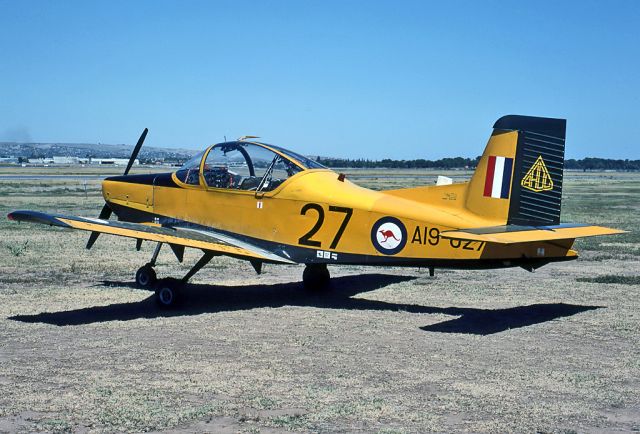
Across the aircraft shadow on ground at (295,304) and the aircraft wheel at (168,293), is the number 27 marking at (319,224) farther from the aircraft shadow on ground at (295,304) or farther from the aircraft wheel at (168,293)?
the aircraft wheel at (168,293)

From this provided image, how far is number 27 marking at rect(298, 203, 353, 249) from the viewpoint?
37.6ft

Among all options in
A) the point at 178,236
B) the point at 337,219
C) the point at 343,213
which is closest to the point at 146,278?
the point at 178,236

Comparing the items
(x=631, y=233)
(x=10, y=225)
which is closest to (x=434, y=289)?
(x=631, y=233)

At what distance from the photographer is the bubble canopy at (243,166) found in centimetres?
1238

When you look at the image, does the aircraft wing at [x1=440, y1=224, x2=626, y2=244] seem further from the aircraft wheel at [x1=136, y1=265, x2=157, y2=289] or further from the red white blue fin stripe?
the aircraft wheel at [x1=136, y1=265, x2=157, y2=289]

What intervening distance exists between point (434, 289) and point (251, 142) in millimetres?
4107

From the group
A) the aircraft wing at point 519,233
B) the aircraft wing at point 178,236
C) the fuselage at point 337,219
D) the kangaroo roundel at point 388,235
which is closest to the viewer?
the aircraft wing at point 519,233

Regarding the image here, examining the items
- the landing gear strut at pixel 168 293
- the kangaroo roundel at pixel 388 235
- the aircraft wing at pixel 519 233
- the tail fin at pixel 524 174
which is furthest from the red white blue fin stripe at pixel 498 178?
the landing gear strut at pixel 168 293

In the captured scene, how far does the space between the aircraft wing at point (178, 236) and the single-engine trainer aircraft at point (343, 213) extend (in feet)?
0.07

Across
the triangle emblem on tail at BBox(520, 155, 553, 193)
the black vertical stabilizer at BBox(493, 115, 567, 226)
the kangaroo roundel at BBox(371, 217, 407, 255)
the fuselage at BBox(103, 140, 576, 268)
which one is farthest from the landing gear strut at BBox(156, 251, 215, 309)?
the triangle emblem on tail at BBox(520, 155, 553, 193)

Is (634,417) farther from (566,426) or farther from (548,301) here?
(548,301)

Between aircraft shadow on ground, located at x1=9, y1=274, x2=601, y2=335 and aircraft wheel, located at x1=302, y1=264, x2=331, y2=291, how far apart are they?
14 centimetres

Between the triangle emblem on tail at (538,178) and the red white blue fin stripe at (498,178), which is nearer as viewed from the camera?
the triangle emblem on tail at (538,178)

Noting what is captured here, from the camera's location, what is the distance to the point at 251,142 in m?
12.9
